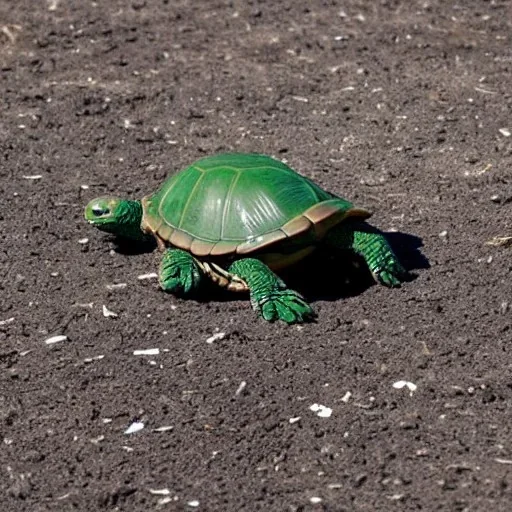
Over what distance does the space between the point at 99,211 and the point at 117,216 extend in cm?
13

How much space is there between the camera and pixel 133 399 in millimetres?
4918

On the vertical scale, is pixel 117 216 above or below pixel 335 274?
above

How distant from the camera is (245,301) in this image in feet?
18.3

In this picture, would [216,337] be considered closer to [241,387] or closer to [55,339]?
[241,387]

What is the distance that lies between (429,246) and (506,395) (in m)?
1.43

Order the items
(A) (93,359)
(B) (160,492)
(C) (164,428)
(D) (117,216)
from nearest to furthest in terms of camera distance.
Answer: (B) (160,492) → (C) (164,428) → (A) (93,359) → (D) (117,216)

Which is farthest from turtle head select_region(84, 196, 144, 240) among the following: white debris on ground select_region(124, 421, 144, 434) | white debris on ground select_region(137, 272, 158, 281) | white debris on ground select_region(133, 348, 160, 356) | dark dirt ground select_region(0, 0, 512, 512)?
white debris on ground select_region(124, 421, 144, 434)

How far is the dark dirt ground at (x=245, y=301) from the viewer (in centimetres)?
444

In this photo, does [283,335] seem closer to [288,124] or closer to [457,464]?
[457,464]

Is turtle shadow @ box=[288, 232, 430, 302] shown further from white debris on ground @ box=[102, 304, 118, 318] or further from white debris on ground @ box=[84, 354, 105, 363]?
white debris on ground @ box=[84, 354, 105, 363]

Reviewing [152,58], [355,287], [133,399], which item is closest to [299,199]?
[355,287]

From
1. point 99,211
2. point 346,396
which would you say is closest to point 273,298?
point 346,396

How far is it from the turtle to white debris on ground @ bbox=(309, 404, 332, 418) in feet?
2.10

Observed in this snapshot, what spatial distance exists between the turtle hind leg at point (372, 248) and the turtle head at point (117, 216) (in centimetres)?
107
